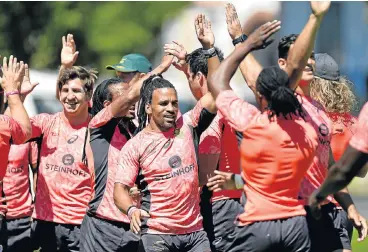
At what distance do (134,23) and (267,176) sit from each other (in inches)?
1488

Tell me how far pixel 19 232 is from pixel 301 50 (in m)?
4.32

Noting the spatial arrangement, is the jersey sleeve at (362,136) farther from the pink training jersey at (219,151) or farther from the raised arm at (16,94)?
the raised arm at (16,94)

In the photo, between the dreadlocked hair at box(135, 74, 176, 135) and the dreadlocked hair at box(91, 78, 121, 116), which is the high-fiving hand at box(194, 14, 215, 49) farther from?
the dreadlocked hair at box(91, 78, 121, 116)

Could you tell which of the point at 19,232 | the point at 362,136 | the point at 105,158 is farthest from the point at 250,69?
the point at 19,232

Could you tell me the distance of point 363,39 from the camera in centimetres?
3994

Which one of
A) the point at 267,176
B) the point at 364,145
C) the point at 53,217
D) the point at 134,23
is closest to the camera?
the point at 364,145

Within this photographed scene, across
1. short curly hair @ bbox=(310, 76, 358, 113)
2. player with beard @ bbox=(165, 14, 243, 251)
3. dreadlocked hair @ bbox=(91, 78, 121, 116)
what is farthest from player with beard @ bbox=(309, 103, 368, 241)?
dreadlocked hair @ bbox=(91, 78, 121, 116)

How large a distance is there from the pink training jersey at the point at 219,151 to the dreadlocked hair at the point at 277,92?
1.77 metres

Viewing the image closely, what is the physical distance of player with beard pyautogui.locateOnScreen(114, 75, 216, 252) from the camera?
918 cm

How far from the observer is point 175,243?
30.1 ft

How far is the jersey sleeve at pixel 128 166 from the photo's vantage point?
362 inches

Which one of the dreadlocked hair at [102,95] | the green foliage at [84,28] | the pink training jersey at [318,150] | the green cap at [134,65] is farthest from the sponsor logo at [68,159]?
the green foliage at [84,28]

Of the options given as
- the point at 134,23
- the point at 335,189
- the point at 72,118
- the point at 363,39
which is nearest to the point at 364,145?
the point at 335,189

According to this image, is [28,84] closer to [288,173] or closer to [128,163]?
[128,163]
